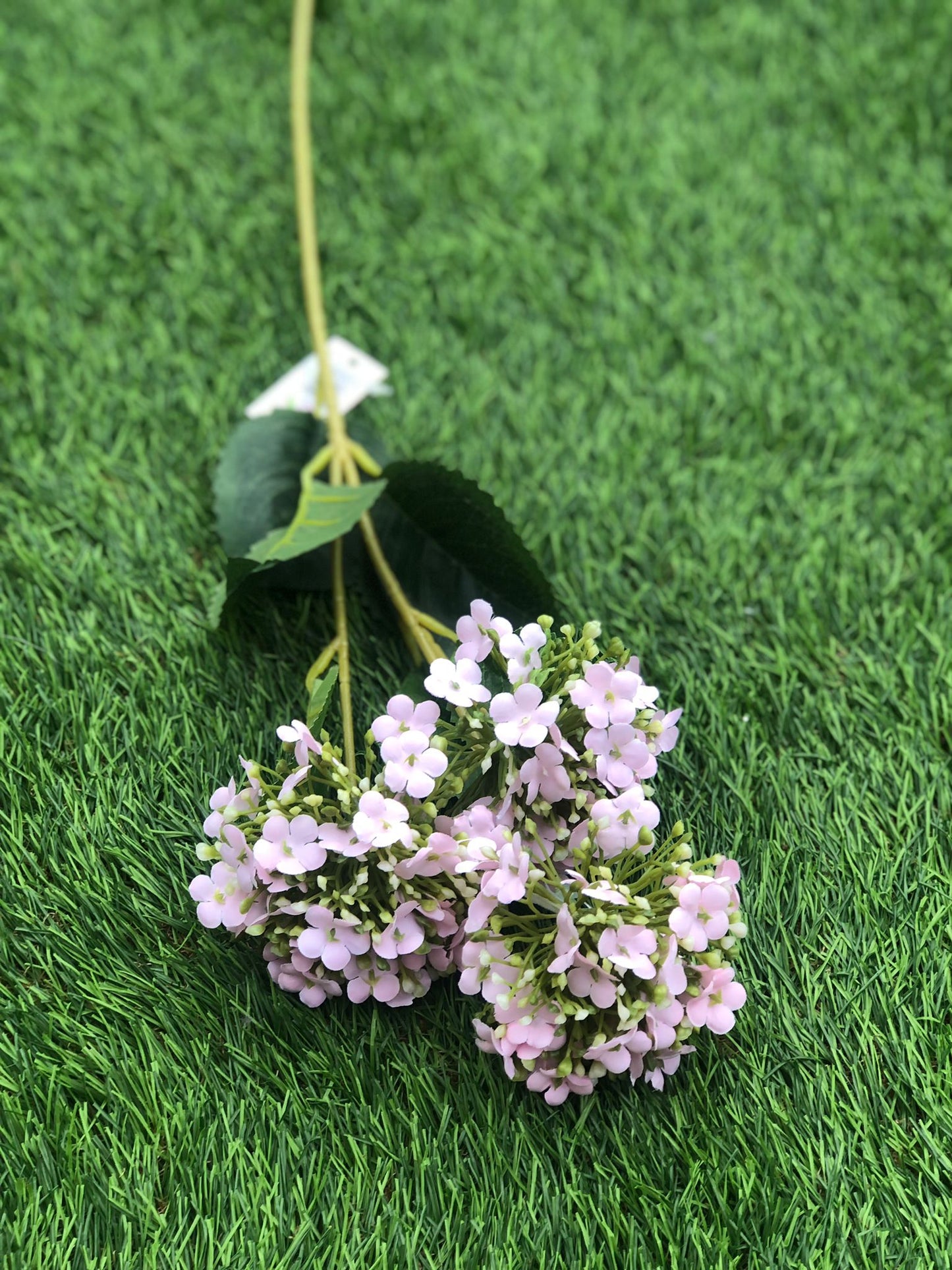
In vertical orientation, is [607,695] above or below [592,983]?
above

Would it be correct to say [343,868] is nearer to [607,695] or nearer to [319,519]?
[607,695]

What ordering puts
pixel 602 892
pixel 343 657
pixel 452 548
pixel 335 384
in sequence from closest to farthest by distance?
pixel 602 892
pixel 343 657
pixel 452 548
pixel 335 384

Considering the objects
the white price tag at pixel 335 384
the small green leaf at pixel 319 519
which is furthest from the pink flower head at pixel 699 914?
the white price tag at pixel 335 384

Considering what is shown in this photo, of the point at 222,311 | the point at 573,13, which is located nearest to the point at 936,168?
the point at 573,13

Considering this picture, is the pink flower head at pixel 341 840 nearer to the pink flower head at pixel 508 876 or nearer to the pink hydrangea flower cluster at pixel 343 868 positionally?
the pink hydrangea flower cluster at pixel 343 868

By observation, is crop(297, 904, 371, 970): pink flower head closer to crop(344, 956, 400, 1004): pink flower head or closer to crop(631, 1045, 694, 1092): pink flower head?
crop(344, 956, 400, 1004): pink flower head

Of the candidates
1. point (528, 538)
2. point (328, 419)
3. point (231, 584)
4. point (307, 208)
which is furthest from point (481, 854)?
point (307, 208)
